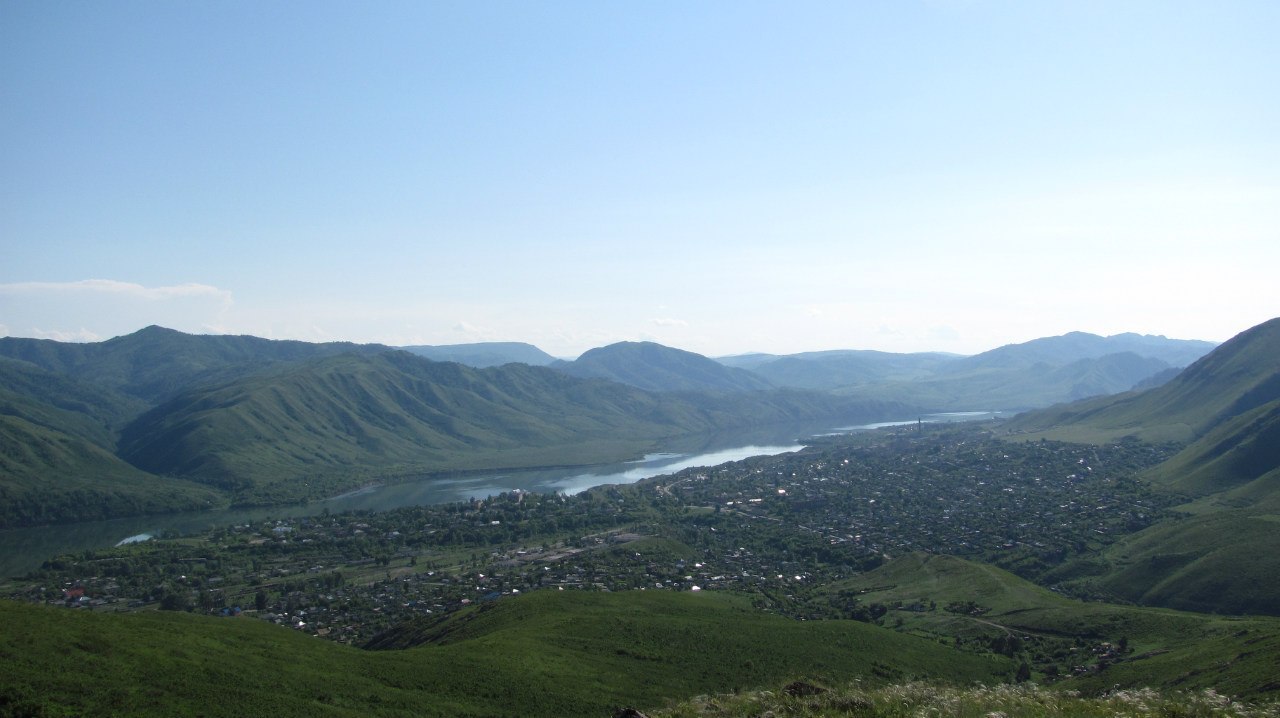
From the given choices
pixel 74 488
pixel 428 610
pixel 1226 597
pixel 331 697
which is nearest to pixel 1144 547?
pixel 1226 597

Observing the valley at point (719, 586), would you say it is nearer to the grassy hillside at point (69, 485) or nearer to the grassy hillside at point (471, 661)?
the grassy hillside at point (471, 661)

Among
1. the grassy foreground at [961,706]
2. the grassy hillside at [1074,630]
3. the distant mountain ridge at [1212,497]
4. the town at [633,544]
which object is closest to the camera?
the grassy foreground at [961,706]

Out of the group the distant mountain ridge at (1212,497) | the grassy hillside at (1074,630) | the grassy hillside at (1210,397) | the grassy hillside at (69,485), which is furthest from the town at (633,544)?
the grassy hillside at (69,485)

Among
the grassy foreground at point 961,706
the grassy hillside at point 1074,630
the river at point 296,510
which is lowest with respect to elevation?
the grassy hillside at point 1074,630

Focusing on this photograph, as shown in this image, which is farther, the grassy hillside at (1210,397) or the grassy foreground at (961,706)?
the grassy hillside at (1210,397)

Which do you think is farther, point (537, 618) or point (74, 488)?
point (74, 488)

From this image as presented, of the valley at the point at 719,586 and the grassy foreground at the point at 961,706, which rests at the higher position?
the grassy foreground at the point at 961,706

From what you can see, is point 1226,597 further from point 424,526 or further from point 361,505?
point 361,505

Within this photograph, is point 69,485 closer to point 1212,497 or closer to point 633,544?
point 633,544
